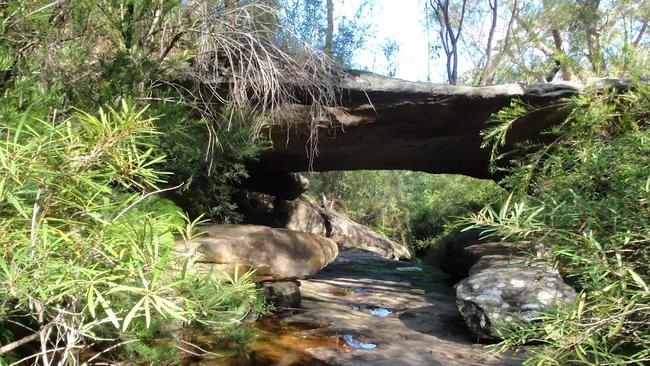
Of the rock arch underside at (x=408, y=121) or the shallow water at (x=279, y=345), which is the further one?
the rock arch underside at (x=408, y=121)

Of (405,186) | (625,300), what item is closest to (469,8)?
(405,186)

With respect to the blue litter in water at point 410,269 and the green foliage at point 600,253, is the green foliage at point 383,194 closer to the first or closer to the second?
the blue litter in water at point 410,269

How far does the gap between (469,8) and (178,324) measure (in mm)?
14367

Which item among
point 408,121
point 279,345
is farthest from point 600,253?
point 408,121

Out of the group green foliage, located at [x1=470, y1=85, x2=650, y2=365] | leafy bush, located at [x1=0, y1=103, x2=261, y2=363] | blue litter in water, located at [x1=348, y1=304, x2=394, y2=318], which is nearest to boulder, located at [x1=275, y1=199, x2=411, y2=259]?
blue litter in water, located at [x1=348, y1=304, x2=394, y2=318]

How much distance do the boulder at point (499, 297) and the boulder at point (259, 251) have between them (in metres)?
1.96

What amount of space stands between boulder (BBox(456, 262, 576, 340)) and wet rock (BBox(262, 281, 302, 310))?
174cm

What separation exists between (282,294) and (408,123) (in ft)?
10.1

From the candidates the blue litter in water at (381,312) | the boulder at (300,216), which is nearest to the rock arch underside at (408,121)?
the blue litter in water at (381,312)

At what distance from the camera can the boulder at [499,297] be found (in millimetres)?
4398

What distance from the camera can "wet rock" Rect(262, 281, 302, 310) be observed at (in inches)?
209

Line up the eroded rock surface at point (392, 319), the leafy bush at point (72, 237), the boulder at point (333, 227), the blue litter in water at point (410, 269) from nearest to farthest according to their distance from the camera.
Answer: the leafy bush at point (72, 237) < the eroded rock surface at point (392, 319) < the blue litter in water at point (410, 269) < the boulder at point (333, 227)

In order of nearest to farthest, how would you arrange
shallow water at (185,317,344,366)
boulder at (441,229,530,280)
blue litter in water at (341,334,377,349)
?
1. shallow water at (185,317,344,366)
2. blue litter in water at (341,334,377,349)
3. boulder at (441,229,530,280)

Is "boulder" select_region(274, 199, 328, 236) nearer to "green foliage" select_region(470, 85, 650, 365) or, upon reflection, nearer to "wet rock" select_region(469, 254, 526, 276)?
"wet rock" select_region(469, 254, 526, 276)
